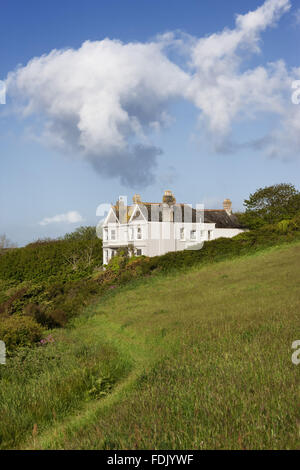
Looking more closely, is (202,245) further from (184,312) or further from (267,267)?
(184,312)

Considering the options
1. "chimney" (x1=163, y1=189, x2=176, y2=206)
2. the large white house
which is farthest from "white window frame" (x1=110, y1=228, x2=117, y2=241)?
"chimney" (x1=163, y1=189, x2=176, y2=206)

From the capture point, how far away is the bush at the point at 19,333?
12.4 m

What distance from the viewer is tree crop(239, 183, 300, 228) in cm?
4394

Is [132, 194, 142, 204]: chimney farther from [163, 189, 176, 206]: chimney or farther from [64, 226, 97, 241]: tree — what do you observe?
[64, 226, 97, 241]: tree

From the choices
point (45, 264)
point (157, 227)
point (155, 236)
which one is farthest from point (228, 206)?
point (45, 264)

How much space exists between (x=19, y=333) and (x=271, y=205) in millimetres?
38670

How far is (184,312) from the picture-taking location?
48.1 feet

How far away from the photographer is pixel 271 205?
4584 cm

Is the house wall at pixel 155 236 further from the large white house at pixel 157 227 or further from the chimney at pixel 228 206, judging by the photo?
the chimney at pixel 228 206

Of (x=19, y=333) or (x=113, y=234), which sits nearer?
(x=19, y=333)

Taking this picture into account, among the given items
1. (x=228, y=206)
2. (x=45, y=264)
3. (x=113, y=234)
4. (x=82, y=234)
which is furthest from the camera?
(x=82, y=234)

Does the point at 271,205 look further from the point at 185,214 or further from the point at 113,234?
the point at 113,234
